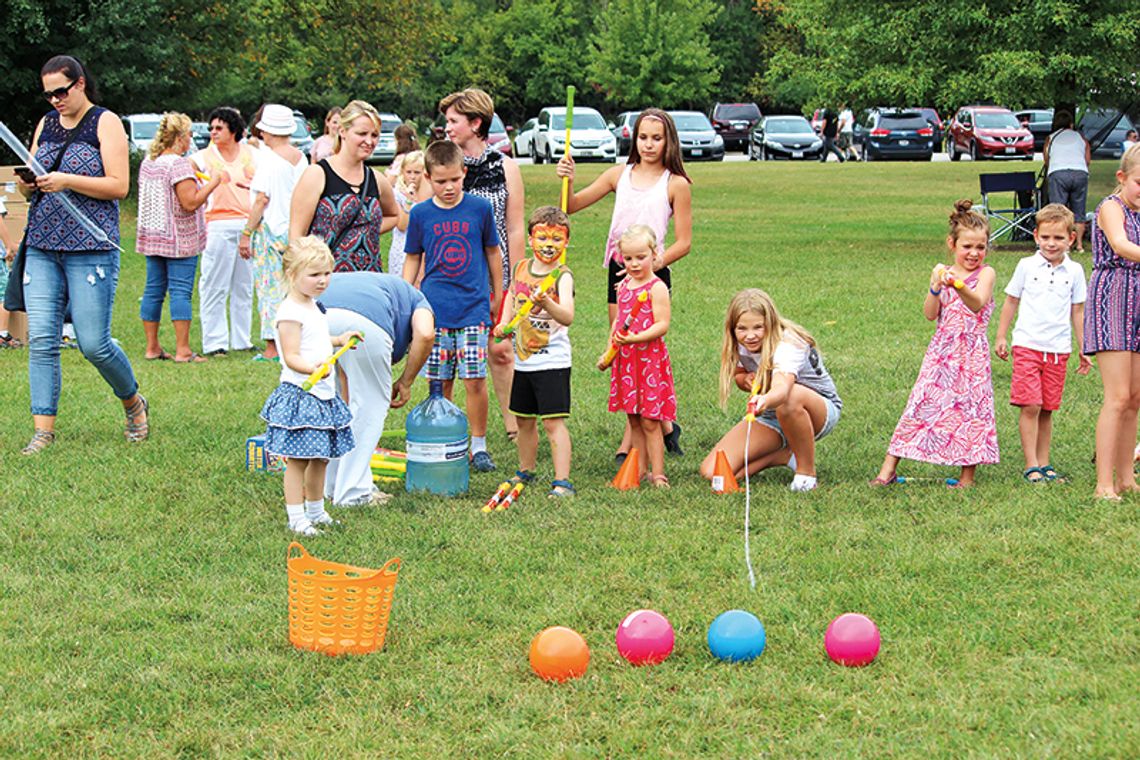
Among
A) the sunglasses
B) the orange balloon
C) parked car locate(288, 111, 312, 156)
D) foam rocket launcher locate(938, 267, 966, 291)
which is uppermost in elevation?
the sunglasses

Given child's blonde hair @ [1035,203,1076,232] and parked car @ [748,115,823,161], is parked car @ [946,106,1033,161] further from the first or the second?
child's blonde hair @ [1035,203,1076,232]

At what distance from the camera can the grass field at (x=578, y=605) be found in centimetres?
412

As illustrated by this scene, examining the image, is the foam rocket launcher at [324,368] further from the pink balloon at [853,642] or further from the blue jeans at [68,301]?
the pink balloon at [853,642]

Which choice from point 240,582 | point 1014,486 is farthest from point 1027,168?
point 240,582

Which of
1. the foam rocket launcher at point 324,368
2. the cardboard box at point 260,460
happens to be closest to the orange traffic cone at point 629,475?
the foam rocket launcher at point 324,368

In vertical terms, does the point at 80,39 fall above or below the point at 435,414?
above

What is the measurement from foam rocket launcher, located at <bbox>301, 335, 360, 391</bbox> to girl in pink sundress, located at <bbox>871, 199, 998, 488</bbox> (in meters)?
2.78

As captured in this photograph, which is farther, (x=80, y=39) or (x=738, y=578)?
(x=80, y=39)

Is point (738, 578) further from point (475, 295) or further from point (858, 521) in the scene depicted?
point (475, 295)

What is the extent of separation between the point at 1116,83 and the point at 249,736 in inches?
638

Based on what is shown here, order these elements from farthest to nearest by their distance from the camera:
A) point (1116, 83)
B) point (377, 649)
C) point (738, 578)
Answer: point (1116, 83) → point (738, 578) → point (377, 649)

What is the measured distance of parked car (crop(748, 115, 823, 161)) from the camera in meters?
40.8

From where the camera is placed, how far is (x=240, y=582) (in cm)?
545

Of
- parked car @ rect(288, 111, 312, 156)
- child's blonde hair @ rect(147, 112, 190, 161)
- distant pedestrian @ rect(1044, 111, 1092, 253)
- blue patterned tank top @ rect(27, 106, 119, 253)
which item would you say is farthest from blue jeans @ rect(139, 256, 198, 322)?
parked car @ rect(288, 111, 312, 156)
